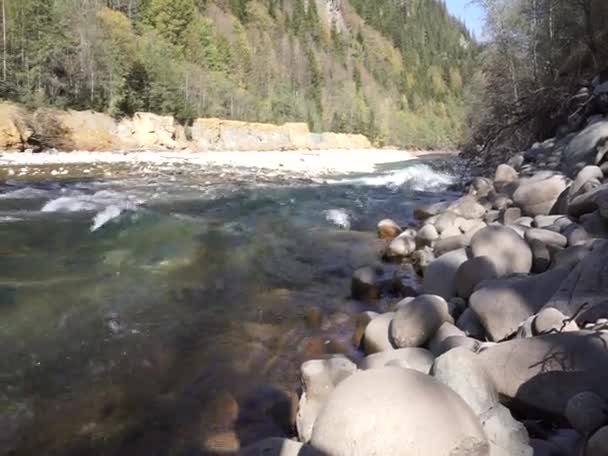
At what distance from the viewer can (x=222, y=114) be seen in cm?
4903

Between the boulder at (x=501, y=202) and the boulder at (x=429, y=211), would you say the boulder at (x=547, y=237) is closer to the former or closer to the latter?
the boulder at (x=501, y=202)

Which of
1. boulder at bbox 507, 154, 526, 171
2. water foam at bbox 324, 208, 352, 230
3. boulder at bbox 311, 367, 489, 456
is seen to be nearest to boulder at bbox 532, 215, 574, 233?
boulder at bbox 311, 367, 489, 456

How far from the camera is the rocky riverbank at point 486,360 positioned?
222 centimetres

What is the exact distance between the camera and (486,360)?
2.96 m

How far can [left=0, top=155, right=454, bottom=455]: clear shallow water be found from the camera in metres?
3.19

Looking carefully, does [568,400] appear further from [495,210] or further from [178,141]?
[178,141]

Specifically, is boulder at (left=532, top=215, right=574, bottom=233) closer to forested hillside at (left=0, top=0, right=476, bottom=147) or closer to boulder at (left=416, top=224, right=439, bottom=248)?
boulder at (left=416, top=224, right=439, bottom=248)

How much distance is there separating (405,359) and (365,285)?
2.32m

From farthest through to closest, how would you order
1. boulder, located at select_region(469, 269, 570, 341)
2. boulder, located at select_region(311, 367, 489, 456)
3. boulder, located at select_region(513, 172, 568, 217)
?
boulder, located at select_region(513, 172, 568, 217) < boulder, located at select_region(469, 269, 570, 341) < boulder, located at select_region(311, 367, 489, 456)

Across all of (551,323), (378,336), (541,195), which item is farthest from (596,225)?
(378,336)

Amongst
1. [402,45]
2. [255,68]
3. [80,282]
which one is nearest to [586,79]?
[80,282]

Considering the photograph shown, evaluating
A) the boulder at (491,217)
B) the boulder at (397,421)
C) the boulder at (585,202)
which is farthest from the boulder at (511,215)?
the boulder at (397,421)

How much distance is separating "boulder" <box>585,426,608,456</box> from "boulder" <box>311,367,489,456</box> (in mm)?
448

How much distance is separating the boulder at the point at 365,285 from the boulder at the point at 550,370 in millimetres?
2734
